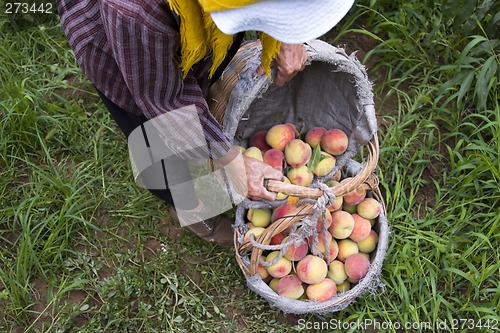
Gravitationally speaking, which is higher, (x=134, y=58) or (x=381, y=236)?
(x=134, y=58)

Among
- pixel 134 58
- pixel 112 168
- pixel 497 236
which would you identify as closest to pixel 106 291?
pixel 112 168

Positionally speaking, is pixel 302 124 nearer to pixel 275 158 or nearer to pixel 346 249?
pixel 275 158

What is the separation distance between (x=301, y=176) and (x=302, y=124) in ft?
0.92

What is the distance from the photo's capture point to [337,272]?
1996 mm

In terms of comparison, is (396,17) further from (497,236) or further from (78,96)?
(78,96)

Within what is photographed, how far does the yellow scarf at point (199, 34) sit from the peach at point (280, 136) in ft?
1.88

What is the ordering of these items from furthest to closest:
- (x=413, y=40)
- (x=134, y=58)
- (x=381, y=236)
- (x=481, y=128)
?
1. (x=413, y=40)
2. (x=481, y=128)
3. (x=381, y=236)
4. (x=134, y=58)

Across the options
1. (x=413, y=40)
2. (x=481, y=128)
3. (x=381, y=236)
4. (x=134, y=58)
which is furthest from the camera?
(x=413, y=40)

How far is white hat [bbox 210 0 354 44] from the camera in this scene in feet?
3.39

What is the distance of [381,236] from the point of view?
2.01 metres

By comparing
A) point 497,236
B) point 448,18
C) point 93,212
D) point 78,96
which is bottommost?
point 497,236

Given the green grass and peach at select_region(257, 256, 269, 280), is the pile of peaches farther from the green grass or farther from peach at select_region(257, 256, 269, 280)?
the green grass

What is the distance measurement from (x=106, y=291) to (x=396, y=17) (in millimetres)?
1648

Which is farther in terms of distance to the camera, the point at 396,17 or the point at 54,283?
the point at 396,17
